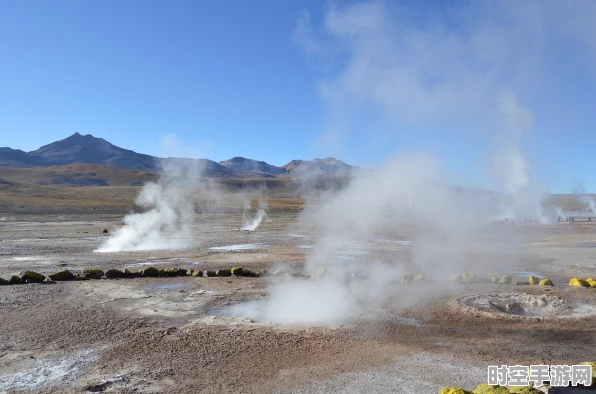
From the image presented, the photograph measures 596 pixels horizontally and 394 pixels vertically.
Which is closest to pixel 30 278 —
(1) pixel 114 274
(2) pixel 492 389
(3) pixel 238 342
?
(1) pixel 114 274

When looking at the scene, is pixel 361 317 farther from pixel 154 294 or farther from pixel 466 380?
pixel 154 294

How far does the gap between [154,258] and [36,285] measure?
9832 mm

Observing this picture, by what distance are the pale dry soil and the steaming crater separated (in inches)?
10.5

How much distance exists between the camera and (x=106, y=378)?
31.7 ft

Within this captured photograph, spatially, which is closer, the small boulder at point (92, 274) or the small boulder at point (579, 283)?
the small boulder at point (579, 283)

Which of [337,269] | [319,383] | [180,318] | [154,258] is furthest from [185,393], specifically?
[154,258]

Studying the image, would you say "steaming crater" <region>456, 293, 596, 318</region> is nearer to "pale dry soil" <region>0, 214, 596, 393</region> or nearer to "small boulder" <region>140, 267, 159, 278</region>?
"pale dry soil" <region>0, 214, 596, 393</region>

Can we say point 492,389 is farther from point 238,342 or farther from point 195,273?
point 195,273

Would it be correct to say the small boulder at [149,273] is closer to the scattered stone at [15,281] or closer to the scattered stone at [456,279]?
the scattered stone at [15,281]

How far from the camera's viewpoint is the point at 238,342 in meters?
11.9

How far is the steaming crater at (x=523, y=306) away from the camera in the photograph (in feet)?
48.5

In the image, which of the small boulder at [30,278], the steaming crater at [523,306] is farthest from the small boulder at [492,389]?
the small boulder at [30,278]

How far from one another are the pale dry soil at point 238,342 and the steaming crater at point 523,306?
27 cm

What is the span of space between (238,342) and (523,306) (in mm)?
10457
